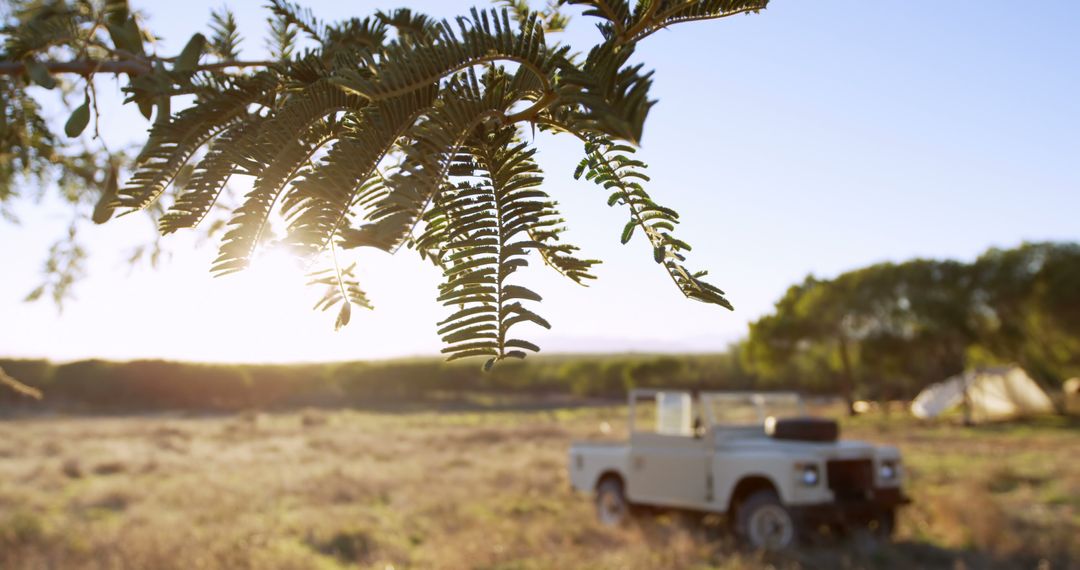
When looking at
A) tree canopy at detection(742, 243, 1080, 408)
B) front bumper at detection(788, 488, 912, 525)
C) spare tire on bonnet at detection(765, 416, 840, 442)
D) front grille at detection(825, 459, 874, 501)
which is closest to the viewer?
front bumper at detection(788, 488, 912, 525)

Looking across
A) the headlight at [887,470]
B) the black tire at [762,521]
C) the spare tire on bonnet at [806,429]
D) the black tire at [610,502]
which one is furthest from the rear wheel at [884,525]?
the black tire at [610,502]

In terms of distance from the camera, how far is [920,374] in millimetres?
38562

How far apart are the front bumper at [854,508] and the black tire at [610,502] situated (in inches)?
89.5

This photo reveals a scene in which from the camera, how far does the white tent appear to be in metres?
33.0

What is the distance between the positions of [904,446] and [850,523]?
13459 millimetres

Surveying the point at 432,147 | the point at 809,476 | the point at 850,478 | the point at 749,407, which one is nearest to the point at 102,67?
the point at 432,147

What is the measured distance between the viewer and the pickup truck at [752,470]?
7.65m

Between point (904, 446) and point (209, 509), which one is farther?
point (904, 446)

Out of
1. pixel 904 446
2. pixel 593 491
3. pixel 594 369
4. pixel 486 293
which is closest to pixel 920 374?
pixel 594 369

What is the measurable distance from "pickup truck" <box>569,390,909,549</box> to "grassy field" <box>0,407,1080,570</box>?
313mm

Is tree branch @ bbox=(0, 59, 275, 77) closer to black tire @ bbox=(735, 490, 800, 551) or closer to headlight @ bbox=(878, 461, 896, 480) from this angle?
black tire @ bbox=(735, 490, 800, 551)

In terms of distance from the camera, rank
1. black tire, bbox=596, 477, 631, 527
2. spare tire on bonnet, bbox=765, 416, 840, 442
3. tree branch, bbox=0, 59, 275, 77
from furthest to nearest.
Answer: black tire, bbox=596, 477, 631, 527
spare tire on bonnet, bbox=765, 416, 840, 442
tree branch, bbox=0, 59, 275, 77

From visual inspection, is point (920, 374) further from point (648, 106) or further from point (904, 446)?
point (648, 106)

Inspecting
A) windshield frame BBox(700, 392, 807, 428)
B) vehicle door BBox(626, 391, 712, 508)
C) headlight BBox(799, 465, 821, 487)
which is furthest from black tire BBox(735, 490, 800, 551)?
windshield frame BBox(700, 392, 807, 428)
